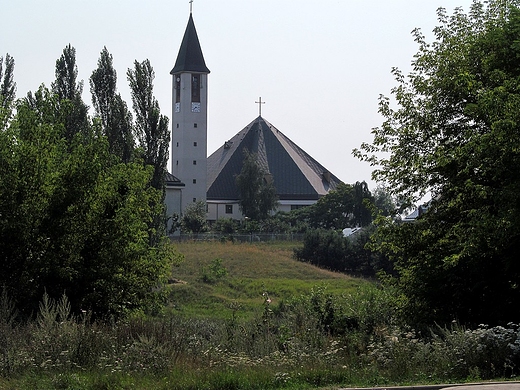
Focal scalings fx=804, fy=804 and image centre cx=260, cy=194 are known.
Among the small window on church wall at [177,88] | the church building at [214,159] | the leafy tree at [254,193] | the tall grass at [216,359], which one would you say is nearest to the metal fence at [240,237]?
the church building at [214,159]

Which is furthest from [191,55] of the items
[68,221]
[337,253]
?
[68,221]

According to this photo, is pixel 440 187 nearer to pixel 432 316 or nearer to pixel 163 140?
→ pixel 432 316

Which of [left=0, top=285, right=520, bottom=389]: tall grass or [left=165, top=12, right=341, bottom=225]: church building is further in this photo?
[left=165, top=12, right=341, bottom=225]: church building

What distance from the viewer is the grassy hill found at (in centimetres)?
4194

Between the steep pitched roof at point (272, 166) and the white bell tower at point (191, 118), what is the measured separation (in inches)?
480

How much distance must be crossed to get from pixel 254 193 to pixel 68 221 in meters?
82.4

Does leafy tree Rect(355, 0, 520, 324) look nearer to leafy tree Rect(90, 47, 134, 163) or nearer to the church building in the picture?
leafy tree Rect(90, 47, 134, 163)

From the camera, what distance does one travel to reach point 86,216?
20188 mm

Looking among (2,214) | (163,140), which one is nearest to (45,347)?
(2,214)

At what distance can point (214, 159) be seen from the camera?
122812mm

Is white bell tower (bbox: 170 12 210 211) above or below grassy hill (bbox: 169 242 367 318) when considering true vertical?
above

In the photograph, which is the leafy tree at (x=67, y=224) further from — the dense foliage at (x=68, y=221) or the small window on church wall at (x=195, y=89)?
the small window on church wall at (x=195, y=89)

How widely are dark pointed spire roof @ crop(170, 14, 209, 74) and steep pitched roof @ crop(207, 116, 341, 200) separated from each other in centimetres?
1971

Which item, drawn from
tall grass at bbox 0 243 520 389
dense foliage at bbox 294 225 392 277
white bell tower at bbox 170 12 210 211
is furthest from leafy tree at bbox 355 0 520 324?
white bell tower at bbox 170 12 210 211
